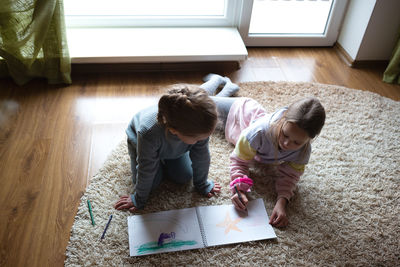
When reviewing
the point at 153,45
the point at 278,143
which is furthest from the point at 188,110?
the point at 153,45

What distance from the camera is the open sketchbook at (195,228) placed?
1171 millimetres

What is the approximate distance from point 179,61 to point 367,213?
1194 millimetres

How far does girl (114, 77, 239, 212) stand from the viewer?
0.94 metres

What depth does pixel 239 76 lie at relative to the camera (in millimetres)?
1921

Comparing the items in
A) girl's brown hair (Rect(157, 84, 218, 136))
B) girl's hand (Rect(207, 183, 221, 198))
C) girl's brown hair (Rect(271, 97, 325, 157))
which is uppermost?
girl's brown hair (Rect(157, 84, 218, 136))

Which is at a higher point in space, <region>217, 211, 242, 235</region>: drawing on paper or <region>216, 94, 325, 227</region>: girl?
<region>216, 94, 325, 227</region>: girl

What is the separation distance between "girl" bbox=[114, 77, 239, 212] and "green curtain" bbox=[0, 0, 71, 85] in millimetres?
717

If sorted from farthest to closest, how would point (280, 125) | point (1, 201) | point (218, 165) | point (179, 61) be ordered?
point (179, 61), point (218, 165), point (1, 201), point (280, 125)

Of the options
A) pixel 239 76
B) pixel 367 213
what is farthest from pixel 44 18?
pixel 367 213

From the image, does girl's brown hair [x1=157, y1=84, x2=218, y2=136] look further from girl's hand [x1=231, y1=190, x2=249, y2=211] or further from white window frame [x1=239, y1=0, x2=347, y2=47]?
white window frame [x1=239, y1=0, x2=347, y2=47]

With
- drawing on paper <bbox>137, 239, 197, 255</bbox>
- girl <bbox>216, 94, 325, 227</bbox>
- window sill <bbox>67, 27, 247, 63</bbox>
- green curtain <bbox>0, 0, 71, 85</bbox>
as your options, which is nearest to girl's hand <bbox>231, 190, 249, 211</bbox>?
girl <bbox>216, 94, 325, 227</bbox>

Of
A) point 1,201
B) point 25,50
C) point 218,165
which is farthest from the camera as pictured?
point 25,50

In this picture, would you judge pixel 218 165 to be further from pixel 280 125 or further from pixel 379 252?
pixel 379 252

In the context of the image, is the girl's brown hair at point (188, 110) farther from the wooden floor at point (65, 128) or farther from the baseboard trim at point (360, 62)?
the baseboard trim at point (360, 62)
